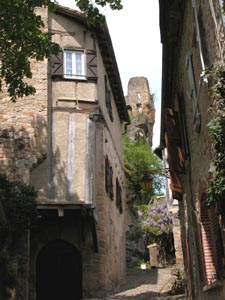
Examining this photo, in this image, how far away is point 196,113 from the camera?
7199mm

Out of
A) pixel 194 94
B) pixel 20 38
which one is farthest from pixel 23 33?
pixel 194 94

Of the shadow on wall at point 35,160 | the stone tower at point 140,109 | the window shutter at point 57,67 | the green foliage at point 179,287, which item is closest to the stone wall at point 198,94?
the green foliage at point 179,287

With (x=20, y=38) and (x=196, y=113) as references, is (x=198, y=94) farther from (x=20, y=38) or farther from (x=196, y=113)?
(x=20, y=38)

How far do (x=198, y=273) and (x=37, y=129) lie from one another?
7.10 m

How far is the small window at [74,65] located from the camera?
14.6 m

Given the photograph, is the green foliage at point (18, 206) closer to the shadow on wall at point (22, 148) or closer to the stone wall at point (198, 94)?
the shadow on wall at point (22, 148)

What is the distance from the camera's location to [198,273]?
9.02 m

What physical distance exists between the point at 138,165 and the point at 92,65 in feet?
69.8

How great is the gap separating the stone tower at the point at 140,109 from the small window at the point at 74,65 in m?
24.4

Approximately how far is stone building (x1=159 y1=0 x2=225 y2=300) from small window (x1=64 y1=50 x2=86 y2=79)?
436 cm

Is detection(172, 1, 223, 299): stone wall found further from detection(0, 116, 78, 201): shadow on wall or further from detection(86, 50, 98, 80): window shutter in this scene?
detection(86, 50, 98, 80): window shutter

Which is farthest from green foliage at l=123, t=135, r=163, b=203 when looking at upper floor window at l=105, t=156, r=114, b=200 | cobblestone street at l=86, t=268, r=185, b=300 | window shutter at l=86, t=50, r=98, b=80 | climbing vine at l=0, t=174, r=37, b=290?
climbing vine at l=0, t=174, r=37, b=290

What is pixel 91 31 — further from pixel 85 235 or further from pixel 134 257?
pixel 134 257

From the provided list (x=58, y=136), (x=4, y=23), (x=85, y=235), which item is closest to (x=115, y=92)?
(x=58, y=136)
